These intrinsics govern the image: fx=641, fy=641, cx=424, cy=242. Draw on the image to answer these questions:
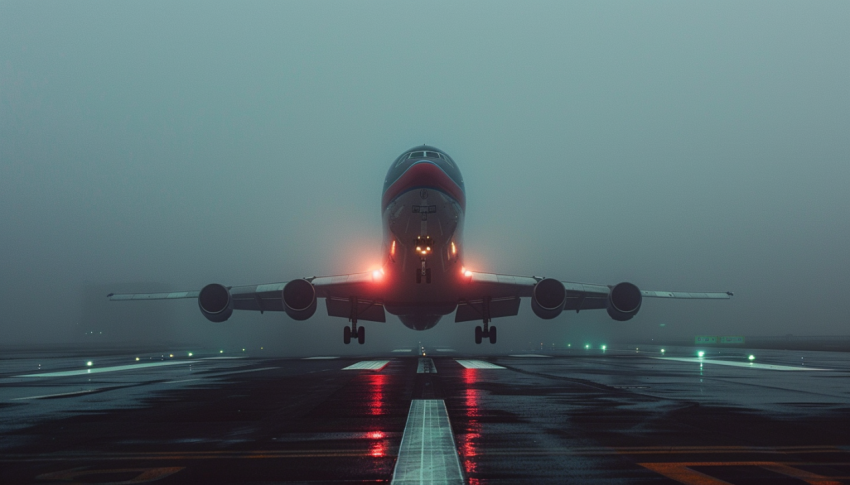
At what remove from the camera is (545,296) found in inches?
1152

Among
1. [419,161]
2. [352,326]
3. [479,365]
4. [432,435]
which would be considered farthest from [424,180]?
[432,435]

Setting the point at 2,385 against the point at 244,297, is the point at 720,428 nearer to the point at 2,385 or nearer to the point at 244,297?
the point at 2,385

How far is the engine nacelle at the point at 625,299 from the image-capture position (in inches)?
1238

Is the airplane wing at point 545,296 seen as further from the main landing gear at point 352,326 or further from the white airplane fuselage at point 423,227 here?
the main landing gear at point 352,326

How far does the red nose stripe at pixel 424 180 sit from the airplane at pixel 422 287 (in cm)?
4

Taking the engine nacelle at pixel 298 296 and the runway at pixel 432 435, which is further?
the engine nacelle at pixel 298 296

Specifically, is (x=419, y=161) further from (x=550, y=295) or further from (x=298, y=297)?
(x=550, y=295)

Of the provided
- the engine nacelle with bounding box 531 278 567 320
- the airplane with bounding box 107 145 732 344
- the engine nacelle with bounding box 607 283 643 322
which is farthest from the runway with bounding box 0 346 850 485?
the engine nacelle with bounding box 607 283 643 322

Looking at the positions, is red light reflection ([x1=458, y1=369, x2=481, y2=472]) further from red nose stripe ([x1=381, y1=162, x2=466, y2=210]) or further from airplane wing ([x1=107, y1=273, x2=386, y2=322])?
airplane wing ([x1=107, y1=273, x2=386, y2=322])

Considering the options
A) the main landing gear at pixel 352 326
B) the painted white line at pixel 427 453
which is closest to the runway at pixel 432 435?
the painted white line at pixel 427 453

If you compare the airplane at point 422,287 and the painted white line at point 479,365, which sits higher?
the airplane at point 422,287

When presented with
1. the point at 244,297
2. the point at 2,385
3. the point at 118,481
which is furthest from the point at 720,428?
the point at 244,297

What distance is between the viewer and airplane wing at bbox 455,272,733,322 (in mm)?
29359

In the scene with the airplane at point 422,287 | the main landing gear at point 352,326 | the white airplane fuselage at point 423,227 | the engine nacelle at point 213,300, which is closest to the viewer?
the white airplane fuselage at point 423,227
